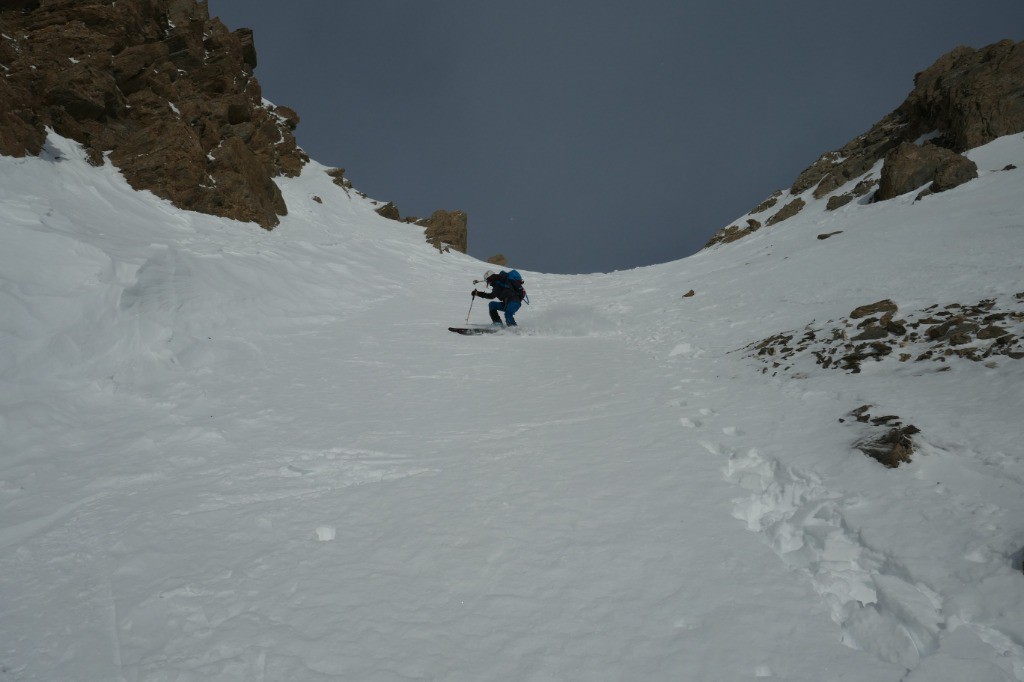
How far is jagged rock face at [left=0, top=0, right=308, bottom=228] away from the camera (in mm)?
18406

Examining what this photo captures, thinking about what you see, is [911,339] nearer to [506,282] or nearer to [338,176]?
[506,282]

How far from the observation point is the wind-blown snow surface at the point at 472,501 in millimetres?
2986

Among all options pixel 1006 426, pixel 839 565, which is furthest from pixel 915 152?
pixel 839 565

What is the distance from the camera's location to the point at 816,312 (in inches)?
438

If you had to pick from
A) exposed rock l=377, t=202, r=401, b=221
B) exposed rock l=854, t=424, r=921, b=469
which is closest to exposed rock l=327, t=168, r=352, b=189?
exposed rock l=377, t=202, r=401, b=221

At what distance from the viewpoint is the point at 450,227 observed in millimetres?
48531

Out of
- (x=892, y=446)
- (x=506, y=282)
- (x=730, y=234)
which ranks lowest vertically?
(x=892, y=446)

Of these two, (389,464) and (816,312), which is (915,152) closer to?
(816,312)

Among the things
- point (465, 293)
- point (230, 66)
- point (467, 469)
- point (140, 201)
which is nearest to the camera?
point (467, 469)

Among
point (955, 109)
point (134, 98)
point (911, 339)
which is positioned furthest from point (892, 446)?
point (955, 109)

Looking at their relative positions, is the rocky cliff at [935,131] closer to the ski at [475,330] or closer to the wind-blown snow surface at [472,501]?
the wind-blown snow surface at [472,501]

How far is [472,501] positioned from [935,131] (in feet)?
141

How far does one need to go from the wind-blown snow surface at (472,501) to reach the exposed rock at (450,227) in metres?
36.2

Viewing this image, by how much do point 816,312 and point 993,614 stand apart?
970 centimetres
